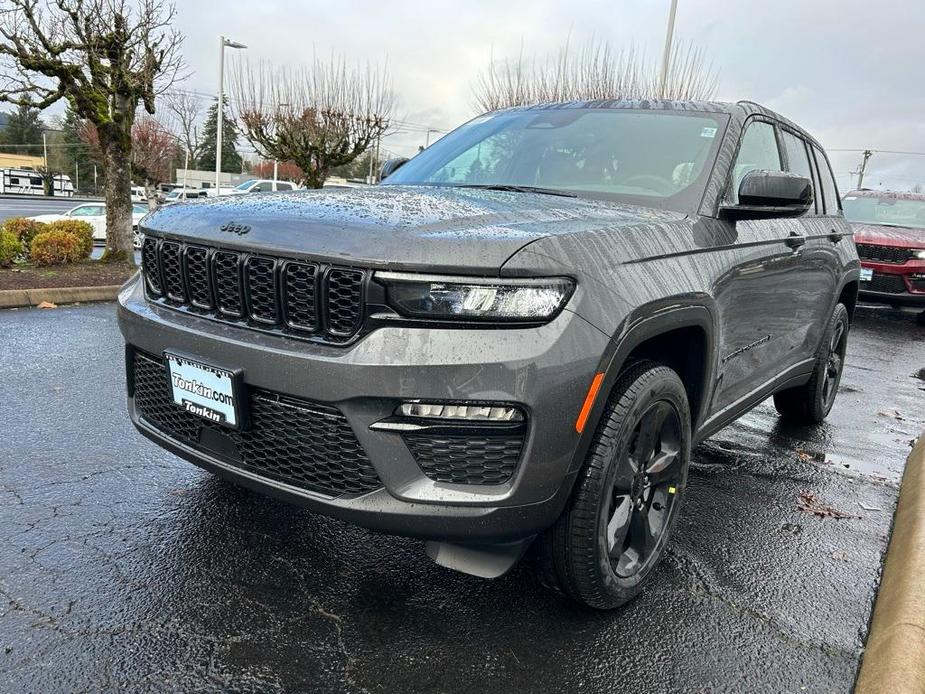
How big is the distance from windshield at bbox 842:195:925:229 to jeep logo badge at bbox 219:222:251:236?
12.2 metres

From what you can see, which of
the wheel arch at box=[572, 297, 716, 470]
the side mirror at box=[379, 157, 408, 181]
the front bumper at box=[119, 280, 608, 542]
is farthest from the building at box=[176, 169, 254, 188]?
the front bumper at box=[119, 280, 608, 542]

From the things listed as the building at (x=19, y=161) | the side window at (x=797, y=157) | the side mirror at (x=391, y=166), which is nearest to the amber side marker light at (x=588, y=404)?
the side mirror at (x=391, y=166)

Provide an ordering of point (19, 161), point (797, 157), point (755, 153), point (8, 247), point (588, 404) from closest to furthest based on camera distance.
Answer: point (588, 404), point (755, 153), point (797, 157), point (8, 247), point (19, 161)

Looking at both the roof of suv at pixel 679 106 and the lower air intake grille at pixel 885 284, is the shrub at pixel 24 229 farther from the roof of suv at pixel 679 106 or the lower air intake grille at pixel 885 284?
the lower air intake grille at pixel 885 284

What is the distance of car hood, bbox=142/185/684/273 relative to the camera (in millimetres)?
1873

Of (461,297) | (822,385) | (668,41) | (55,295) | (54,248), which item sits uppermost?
(668,41)

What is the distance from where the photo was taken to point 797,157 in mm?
4086

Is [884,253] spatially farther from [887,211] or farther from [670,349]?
[670,349]

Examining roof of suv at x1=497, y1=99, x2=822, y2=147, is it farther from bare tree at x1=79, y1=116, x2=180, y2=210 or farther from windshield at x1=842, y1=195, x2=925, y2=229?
bare tree at x1=79, y1=116, x2=180, y2=210

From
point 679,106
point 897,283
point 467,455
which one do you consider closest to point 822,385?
point 679,106

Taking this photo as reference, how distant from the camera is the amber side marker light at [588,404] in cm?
196

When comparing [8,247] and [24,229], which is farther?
[24,229]

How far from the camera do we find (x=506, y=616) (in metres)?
2.38

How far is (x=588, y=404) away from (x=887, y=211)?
12407 millimetres
